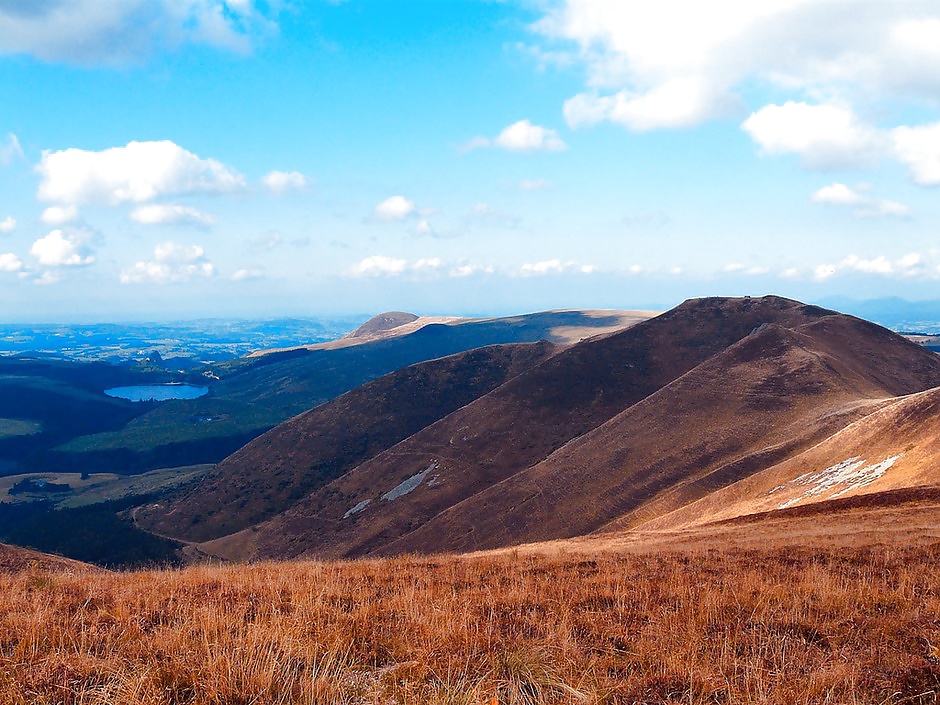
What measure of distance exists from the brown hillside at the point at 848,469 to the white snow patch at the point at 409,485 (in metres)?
31.2

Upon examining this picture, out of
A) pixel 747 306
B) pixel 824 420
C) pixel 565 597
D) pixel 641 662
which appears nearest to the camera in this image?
pixel 641 662

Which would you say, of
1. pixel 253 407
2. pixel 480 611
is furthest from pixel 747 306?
pixel 253 407

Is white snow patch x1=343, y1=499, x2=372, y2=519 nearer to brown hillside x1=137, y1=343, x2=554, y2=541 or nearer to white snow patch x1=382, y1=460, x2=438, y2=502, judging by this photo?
white snow patch x1=382, y1=460, x2=438, y2=502

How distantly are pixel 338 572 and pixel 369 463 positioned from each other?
6385cm

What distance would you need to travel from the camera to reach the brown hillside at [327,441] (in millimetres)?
78375

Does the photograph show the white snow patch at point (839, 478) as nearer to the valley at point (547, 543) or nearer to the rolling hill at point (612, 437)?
the valley at point (547, 543)

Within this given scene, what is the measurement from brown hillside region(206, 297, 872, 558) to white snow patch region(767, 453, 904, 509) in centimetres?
2150

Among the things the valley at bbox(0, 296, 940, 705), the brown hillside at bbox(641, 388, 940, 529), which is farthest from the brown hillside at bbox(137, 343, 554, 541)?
the brown hillside at bbox(641, 388, 940, 529)

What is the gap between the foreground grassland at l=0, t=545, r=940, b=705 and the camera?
5059 millimetres

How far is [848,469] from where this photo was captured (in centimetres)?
3516

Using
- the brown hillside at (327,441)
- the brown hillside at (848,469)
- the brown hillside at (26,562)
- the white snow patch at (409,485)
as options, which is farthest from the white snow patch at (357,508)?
the brown hillside at (26,562)

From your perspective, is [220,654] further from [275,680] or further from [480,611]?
[480,611]

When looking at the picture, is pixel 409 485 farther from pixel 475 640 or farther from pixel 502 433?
pixel 475 640

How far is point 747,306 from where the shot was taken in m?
88.7
